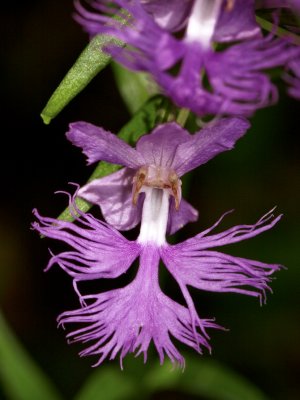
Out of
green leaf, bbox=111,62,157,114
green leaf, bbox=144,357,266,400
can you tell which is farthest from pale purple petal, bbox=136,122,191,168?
green leaf, bbox=144,357,266,400

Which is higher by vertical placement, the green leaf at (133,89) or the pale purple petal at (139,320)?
the green leaf at (133,89)

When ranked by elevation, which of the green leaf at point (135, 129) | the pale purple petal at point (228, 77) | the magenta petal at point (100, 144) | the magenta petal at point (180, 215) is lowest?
the magenta petal at point (180, 215)

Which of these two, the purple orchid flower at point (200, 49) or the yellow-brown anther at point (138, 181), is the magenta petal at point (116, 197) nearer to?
the yellow-brown anther at point (138, 181)

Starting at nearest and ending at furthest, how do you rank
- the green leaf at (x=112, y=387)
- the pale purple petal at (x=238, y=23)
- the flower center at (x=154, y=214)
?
the pale purple petal at (x=238, y=23)
the flower center at (x=154, y=214)
the green leaf at (x=112, y=387)

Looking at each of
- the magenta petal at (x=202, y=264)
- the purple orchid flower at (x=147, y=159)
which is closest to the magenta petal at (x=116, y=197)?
the purple orchid flower at (x=147, y=159)

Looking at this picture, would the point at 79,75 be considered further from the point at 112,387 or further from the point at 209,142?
the point at 112,387

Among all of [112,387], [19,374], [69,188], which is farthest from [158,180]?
[69,188]

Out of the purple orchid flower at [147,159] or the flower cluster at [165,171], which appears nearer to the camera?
the flower cluster at [165,171]
